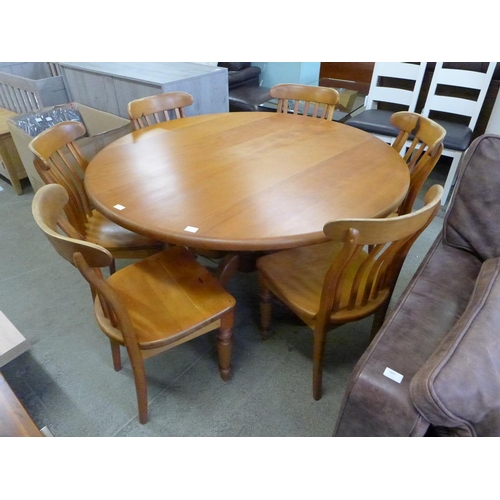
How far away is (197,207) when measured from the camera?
1242mm

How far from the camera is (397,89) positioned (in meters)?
3.04

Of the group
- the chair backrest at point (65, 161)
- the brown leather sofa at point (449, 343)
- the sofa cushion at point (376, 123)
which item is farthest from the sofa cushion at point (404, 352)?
the sofa cushion at point (376, 123)

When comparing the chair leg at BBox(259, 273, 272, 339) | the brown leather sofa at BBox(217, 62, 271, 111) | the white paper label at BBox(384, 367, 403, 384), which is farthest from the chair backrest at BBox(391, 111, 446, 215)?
the brown leather sofa at BBox(217, 62, 271, 111)

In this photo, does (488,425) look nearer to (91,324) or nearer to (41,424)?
(41,424)

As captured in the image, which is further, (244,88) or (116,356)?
(244,88)

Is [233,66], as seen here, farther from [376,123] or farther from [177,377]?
[177,377]

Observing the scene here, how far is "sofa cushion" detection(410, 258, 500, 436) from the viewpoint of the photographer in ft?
2.61

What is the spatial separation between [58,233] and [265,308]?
3.18 feet

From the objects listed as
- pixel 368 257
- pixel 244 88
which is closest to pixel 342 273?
pixel 368 257

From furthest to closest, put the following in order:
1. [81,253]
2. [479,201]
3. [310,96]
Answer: [310,96], [479,201], [81,253]

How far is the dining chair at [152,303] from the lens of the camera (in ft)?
3.54

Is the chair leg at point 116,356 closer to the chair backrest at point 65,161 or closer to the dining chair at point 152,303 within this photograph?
the dining chair at point 152,303

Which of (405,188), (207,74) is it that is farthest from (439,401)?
(207,74)

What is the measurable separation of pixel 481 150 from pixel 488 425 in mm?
913
